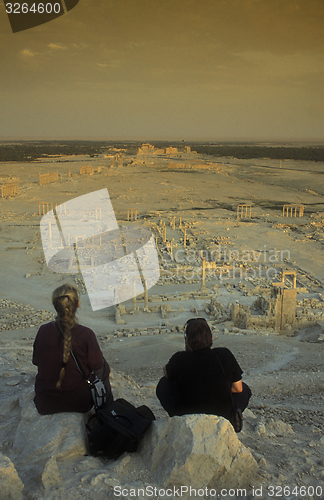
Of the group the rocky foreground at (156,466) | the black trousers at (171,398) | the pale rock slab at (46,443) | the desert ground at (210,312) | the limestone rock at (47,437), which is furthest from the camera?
the desert ground at (210,312)

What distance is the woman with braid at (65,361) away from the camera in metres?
3.36

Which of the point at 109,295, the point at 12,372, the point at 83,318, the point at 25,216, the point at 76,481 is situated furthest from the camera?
the point at 25,216

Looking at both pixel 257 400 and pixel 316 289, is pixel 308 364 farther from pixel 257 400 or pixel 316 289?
pixel 316 289

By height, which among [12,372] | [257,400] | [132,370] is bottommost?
[132,370]

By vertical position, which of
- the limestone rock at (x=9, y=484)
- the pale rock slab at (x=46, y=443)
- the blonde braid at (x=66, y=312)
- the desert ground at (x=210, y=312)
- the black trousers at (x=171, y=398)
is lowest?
the desert ground at (x=210, y=312)

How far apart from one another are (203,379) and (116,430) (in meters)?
0.77

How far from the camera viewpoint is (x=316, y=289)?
57.0 feet

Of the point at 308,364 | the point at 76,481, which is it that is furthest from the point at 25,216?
the point at 76,481

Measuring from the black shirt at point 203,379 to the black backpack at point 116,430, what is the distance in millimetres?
344

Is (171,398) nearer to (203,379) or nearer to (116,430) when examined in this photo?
(203,379)

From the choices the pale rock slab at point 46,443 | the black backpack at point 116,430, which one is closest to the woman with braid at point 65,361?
the pale rock slab at point 46,443

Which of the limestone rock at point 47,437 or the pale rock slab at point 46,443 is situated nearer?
the pale rock slab at point 46,443

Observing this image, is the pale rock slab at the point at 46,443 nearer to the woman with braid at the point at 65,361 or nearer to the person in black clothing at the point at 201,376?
the woman with braid at the point at 65,361

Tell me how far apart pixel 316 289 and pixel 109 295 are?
873 centimetres
